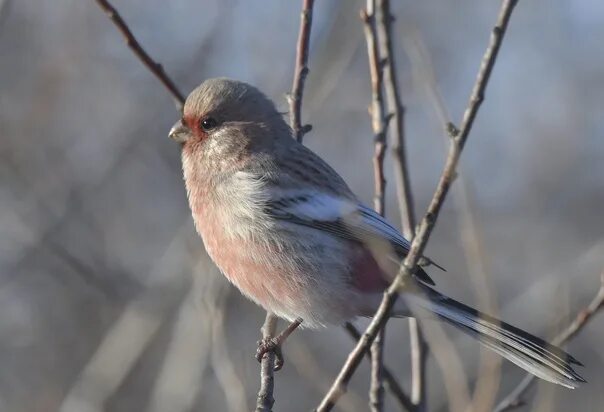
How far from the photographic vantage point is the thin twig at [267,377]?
4.16m

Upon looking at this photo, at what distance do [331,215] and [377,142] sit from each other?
62cm

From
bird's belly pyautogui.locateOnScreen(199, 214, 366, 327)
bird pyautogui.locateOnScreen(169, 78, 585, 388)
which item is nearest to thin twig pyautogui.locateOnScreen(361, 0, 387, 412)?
bird pyautogui.locateOnScreen(169, 78, 585, 388)

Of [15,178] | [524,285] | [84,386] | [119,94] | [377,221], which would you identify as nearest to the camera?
[377,221]

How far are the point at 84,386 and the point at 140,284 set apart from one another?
2756 mm

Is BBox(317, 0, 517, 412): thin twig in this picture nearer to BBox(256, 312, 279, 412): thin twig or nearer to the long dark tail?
the long dark tail

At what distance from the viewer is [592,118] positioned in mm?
13672

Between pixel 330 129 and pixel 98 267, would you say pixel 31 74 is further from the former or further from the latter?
pixel 330 129

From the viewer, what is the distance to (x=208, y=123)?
548 cm

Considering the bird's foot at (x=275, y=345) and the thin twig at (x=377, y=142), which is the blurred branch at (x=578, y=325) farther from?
the bird's foot at (x=275, y=345)

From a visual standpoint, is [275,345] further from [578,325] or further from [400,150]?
[578,325]

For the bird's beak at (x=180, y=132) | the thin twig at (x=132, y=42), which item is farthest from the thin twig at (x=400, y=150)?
the bird's beak at (x=180, y=132)

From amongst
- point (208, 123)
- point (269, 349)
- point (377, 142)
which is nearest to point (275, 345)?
point (269, 349)

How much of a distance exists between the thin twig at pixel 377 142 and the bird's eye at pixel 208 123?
113 cm

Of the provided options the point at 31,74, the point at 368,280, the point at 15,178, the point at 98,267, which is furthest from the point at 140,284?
the point at 368,280
